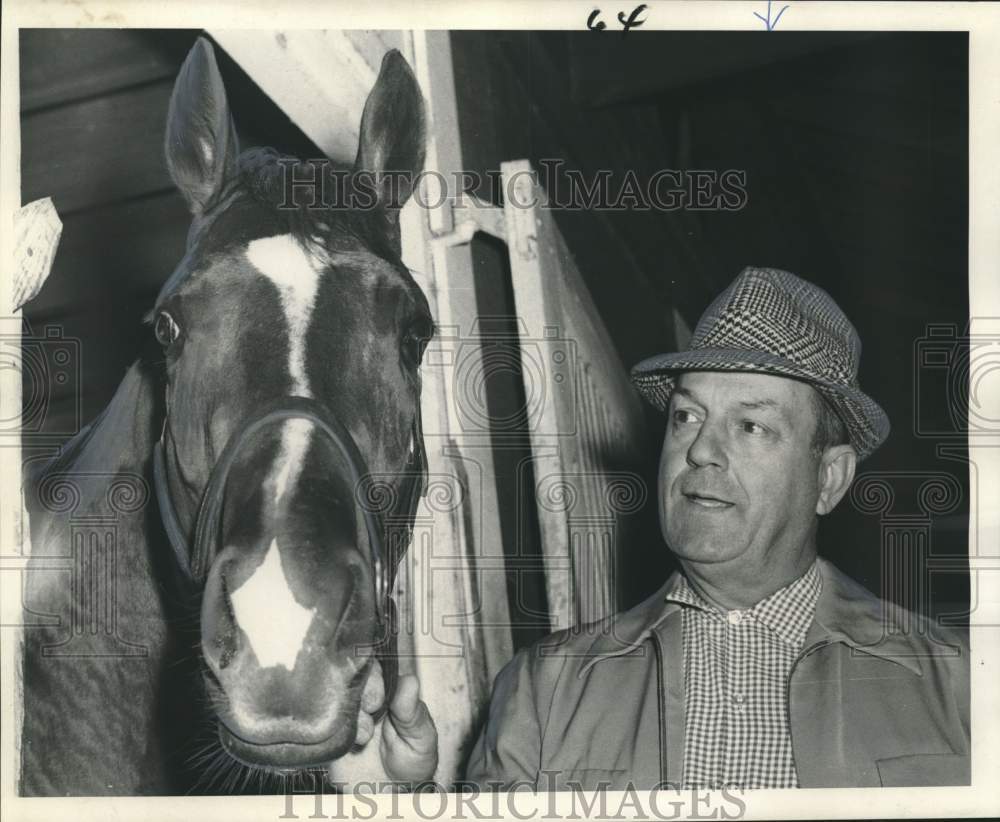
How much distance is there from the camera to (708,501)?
2.28 metres

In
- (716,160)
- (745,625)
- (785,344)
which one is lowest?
(745,625)

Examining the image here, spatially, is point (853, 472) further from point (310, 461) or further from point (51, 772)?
point (51, 772)

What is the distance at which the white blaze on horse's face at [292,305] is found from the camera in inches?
89.1

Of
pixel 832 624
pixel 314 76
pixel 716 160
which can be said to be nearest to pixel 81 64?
pixel 314 76

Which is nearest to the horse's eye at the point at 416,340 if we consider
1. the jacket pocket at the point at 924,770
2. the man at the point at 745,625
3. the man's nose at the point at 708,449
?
the man at the point at 745,625

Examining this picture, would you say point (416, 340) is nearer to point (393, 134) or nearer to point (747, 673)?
point (393, 134)

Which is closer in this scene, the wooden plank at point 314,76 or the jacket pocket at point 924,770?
the jacket pocket at point 924,770

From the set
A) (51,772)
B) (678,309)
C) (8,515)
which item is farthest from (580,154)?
(51,772)

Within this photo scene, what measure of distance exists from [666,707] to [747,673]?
15 centimetres

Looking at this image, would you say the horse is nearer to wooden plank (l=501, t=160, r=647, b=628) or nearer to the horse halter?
the horse halter

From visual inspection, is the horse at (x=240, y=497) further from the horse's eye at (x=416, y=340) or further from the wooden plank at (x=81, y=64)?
the wooden plank at (x=81, y=64)

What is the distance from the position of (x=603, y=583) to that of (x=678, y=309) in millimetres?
619

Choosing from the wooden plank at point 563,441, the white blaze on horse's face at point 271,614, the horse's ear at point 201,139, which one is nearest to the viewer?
the white blaze on horse's face at point 271,614

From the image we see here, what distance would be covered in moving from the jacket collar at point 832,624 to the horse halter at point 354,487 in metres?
0.38
